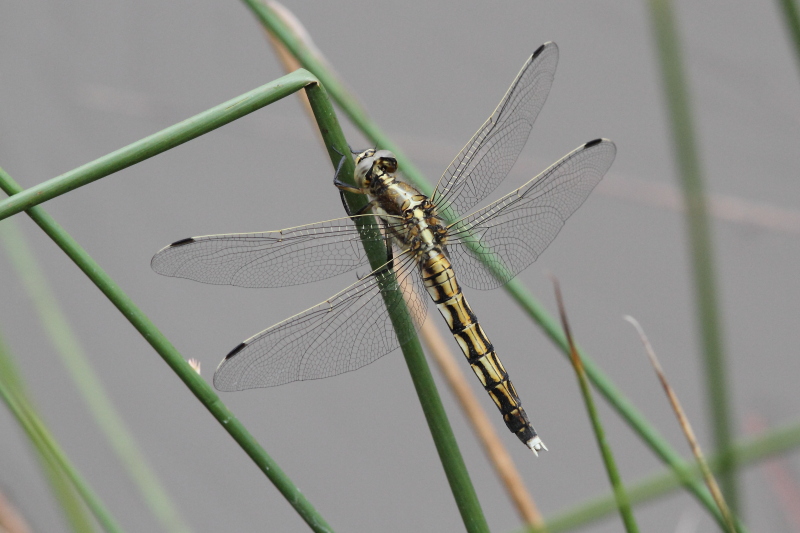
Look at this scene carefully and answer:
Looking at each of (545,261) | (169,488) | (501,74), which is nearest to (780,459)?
(545,261)

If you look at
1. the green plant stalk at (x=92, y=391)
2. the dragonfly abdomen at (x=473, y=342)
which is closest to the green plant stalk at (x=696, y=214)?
the dragonfly abdomen at (x=473, y=342)

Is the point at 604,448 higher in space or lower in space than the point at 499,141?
lower

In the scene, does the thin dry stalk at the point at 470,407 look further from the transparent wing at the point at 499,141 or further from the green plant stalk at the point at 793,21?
the green plant stalk at the point at 793,21

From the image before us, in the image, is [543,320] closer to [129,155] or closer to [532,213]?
[532,213]

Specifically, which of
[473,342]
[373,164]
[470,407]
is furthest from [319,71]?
[470,407]

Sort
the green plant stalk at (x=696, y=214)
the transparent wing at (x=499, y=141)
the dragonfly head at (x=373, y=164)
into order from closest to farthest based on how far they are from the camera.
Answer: the green plant stalk at (x=696, y=214) < the dragonfly head at (x=373, y=164) < the transparent wing at (x=499, y=141)

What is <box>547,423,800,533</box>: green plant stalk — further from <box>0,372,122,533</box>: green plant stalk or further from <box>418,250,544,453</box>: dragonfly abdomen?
<box>0,372,122,533</box>: green plant stalk
